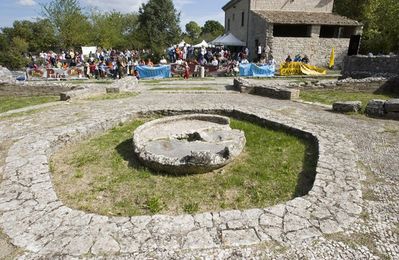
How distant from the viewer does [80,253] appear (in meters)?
2.93

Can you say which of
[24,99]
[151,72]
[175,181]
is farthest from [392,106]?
[24,99]

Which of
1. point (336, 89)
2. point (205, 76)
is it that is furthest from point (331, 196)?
point (205, 76)

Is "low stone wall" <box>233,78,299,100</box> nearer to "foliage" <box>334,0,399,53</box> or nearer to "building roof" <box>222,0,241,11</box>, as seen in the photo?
"building roof" <box>222,0,241,11</box>

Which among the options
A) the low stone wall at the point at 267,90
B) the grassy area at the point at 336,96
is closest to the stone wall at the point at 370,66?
the grassy area at the point at 336,96

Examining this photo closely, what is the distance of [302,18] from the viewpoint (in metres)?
23.1

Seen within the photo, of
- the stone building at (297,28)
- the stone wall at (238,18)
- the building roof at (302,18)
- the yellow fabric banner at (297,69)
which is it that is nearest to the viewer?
the yellow fabric banner at (297,69)

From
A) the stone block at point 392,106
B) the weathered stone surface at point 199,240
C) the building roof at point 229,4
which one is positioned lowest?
the weathered stone surface at point 199,240

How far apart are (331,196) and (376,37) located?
89.7 feet

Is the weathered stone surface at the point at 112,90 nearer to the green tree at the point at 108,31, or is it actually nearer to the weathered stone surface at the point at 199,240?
the weathered stone surface at the point at 199,240

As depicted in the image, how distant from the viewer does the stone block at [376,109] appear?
8008mm

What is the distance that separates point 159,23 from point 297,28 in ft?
58.3

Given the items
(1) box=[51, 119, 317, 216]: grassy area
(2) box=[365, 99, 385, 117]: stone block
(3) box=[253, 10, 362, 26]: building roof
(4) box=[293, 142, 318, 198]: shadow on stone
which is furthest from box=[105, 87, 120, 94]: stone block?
(3) box=[253, 10, 362, 26]: building roof

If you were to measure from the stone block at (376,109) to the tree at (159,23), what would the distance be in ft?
98.0

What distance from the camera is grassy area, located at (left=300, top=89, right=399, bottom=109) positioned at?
36.0ft
